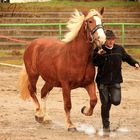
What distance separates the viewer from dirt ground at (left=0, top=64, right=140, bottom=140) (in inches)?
319

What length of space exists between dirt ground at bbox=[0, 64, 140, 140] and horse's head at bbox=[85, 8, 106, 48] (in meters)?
1.43

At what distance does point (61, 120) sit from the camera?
9.53 m

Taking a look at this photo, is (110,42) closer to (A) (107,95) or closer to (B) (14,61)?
(A) (107,95)

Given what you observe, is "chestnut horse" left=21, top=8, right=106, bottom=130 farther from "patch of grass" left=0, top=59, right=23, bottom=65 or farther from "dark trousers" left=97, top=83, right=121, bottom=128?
"patch of grass" left=0, top=59, right=23, bottom=65

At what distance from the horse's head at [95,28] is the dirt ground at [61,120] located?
4.70 feet

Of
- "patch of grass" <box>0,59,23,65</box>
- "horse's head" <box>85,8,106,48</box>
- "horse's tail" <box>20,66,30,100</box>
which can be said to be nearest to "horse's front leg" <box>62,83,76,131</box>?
"horse's head" <box>85,8,106,48</box>

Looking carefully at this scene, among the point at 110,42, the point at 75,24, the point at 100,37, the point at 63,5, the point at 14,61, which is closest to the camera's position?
the point at 100,37

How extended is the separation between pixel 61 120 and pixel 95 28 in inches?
Result: 90.3

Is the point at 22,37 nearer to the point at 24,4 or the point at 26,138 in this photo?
the point at 24,4

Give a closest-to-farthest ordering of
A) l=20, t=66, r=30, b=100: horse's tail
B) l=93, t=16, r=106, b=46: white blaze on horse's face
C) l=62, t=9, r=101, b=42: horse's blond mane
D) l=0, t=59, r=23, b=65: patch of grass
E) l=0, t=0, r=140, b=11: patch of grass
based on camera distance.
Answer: l=93, t=16, r=106, b=46: white blaze on horse's face, l=62, t=9, r=101, b=42: horse's blond mane, l=20, t=66, r=30, b=100: horse's tail, l=0, t=59, r=23, b=65: patch of grass, l=0, t=0, r=140, b=11: patch of grass

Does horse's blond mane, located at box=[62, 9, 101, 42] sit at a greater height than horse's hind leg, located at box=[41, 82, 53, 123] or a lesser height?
greater

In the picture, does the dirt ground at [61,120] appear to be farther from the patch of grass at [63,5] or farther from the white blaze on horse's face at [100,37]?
the patch of grass at [63,5]

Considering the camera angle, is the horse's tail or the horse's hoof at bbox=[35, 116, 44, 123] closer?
the horse's hoof at bbox=[35, 116, 44, 123]

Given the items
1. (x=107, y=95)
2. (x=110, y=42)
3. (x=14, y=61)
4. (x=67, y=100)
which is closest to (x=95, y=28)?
(x=110, y=42)
